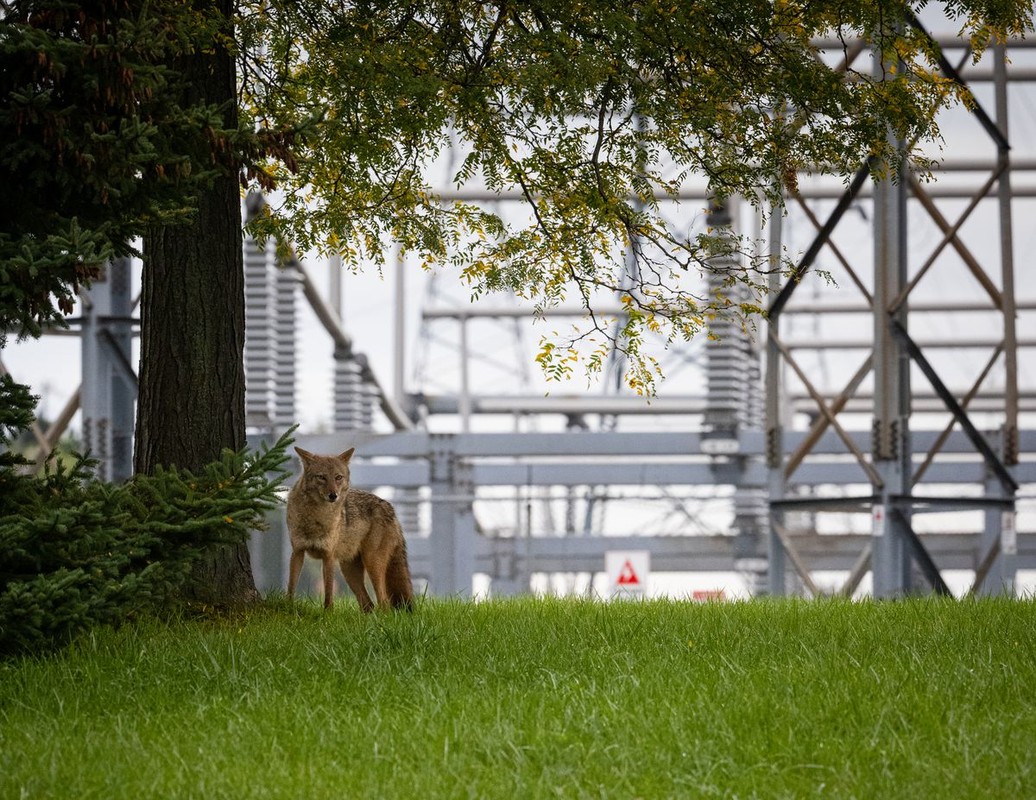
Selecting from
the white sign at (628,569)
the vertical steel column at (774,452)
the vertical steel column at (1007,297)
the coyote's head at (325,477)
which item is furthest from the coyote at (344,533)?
the white sign at (628,569)

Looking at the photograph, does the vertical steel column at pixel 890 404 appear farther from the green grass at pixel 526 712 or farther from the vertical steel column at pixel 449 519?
the vertical steel column at pixel 449 519

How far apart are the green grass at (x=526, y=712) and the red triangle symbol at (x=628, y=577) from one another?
600 inches

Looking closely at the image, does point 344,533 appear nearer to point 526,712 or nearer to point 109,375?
point 526,712

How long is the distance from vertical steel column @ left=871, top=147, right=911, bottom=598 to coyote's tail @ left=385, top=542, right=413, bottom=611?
878cm

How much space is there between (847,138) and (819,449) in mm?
18191

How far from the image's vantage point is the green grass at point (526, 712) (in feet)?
15.2

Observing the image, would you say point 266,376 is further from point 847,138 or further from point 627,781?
point 627,781

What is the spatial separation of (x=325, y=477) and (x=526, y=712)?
384cm

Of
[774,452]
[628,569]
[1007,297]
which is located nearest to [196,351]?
[774,452]

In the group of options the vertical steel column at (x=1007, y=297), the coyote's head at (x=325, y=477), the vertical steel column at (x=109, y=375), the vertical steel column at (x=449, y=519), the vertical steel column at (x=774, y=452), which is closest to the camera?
the coyote's head at (x=325, y=477)

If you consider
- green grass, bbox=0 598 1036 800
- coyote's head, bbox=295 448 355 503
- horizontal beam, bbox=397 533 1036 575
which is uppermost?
coyote's head, bbox=295 448 355 503

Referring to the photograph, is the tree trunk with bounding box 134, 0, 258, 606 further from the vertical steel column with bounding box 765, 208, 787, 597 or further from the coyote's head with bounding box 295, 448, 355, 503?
the vertical steel column with bounding box 765, 208, 787, 597

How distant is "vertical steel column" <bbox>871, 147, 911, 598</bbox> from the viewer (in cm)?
1697

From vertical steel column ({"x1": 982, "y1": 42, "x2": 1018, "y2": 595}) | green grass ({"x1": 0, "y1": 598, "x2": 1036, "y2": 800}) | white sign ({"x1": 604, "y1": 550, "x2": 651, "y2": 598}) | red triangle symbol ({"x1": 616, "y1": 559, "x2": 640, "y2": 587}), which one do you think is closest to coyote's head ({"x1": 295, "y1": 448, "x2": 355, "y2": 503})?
green grass ({"x1": 0, "y1": 598, "x2": 1036, "y2": 800})
